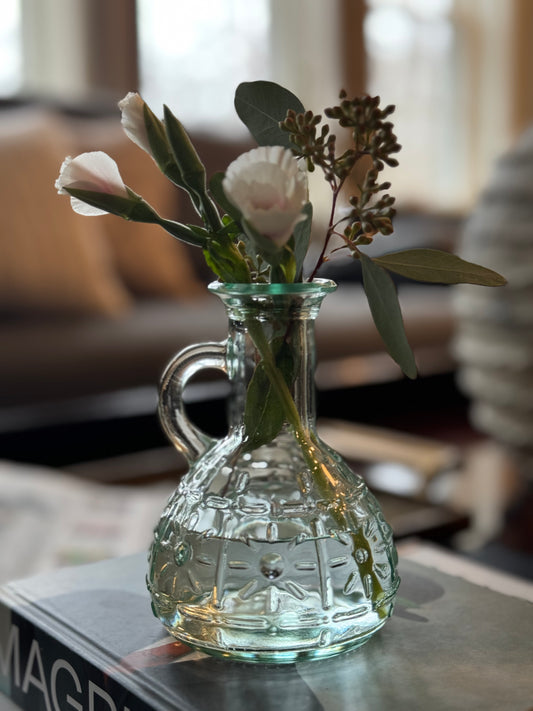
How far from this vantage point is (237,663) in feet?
1.35

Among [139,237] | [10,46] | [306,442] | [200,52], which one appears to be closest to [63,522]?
[306,442]

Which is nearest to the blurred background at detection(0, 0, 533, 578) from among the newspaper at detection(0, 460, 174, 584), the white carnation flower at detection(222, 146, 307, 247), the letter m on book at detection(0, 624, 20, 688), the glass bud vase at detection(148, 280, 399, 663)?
the newspaper at detection(0, 460, 174, 584)

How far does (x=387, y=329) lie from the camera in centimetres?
40

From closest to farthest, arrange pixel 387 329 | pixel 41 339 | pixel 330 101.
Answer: pixel 387 329 → pixel 41 339 → pixel 330 101

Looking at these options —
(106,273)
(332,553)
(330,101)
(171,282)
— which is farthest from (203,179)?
(330,101)

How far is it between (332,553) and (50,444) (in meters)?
1.23

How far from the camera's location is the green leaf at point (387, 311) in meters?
0.40

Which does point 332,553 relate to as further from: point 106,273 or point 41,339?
point 106,273

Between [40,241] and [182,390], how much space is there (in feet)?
5.47

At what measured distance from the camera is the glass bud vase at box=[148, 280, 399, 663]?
1.33 ft

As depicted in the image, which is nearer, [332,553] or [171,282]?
[332,553]

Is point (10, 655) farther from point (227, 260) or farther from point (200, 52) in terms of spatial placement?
point (200, 52)

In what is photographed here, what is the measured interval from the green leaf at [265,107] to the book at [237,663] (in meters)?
0.23

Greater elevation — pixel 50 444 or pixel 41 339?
pixel 41 339
